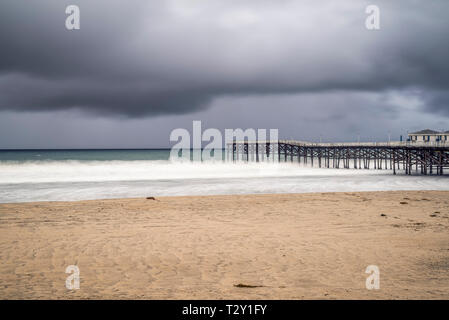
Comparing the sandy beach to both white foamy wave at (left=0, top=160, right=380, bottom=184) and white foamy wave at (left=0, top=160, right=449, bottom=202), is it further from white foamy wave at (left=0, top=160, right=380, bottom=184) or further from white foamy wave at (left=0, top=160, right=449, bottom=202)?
white foamy wave at (left=0, top=160, right=380, bottom=184)

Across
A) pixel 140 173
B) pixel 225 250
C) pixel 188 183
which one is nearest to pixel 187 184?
pixel 188 183

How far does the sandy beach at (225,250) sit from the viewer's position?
629cm

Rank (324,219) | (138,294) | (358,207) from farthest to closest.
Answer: (358,207) → (324,219) → (138,294)

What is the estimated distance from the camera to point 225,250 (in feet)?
29.5

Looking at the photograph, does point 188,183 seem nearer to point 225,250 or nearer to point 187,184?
point 187,184

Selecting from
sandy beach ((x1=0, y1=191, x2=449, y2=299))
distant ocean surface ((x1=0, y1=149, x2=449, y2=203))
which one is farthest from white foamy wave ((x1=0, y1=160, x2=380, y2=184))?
sandy beach ((x1=0, y1=191, x2=449, y2=299))

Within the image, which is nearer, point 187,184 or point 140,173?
point 187,184

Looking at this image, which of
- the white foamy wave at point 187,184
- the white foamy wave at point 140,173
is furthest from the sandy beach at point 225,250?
the white foamy wave at point 140,173

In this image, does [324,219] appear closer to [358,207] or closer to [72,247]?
[358,207]

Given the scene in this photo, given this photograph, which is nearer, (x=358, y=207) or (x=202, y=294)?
(x=202, y=294)
